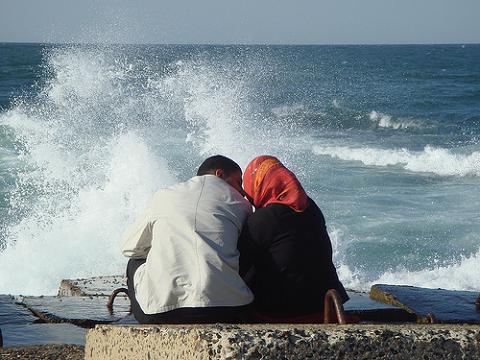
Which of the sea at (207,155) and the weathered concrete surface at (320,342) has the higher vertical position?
the sea at (207,155)

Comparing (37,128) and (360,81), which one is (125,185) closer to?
(37,128)

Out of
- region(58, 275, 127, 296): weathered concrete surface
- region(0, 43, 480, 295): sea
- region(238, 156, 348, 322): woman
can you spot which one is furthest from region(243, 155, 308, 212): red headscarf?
region(0, 43, 480, 295): sea

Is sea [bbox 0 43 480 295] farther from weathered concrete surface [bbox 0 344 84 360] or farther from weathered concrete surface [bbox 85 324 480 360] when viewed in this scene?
weathered concrete surface [bbox 85 324 480 360]

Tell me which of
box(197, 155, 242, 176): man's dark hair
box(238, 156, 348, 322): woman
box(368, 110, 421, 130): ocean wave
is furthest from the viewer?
box(368, 110, 421, 130): ocean wave

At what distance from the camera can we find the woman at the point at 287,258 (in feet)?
13.4

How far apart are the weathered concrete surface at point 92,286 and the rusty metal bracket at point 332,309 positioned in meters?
2.88

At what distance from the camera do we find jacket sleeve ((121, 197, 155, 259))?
13.4 feet

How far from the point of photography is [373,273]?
39.8 feet

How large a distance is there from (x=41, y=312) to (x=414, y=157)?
16391mm

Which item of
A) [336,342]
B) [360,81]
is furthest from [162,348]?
[360,81]

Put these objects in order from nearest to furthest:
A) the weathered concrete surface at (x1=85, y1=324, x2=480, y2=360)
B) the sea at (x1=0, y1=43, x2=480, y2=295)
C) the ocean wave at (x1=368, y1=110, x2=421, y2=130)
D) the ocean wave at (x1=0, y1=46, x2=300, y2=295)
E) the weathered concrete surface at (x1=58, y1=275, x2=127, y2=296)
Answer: the weathered concrete surface at (x1=85, y1=324, x2=480, y2=360) < the weathered concrete surface at (x1=58, y1=275, x2=127, y2=296) < the ocean wave at (x1=0, y1=46, x2=300, y2=295) < the sea at (x1=0, y1=43, x2=480, y2=295) < the ocean wave at (x1=368, y1=110, x2=421, y2=130)

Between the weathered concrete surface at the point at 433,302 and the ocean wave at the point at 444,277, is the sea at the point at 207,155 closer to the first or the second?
the ocean wave at the point at 444,277

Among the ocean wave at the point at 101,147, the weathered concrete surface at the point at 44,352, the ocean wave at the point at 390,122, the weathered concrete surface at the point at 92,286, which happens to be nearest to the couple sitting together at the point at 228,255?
the weathered concrete surface at the point at 44,352

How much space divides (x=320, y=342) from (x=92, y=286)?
4.07 m
